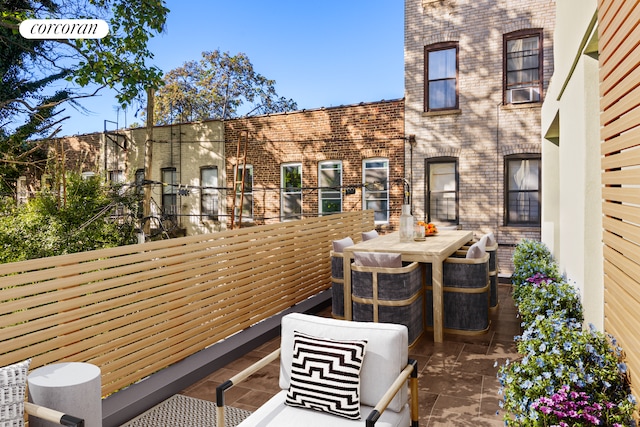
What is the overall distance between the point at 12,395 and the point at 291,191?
1129cm

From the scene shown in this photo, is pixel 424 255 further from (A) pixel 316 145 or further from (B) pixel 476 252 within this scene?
(A) pixel 316 145

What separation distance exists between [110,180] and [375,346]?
58.6 ft

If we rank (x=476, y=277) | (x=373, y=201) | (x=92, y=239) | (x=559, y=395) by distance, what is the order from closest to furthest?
(x=559, y=395), (x=476, y=277), (x=373, y=201), (x=92, y=239)

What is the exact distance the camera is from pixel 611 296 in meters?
2.59

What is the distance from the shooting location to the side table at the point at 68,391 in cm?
260

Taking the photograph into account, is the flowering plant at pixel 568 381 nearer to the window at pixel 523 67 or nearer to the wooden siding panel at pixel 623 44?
the wooden siding panel at pixel 623 44

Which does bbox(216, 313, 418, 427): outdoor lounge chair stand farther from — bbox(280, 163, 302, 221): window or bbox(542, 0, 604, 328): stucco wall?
bbox(280, 163, 302, 221): window

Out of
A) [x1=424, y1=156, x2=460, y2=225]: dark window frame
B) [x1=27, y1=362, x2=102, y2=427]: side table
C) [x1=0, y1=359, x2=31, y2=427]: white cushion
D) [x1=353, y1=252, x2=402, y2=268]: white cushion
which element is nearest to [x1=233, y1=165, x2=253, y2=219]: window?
[x1=424, y1=156, x2=460, y2=225]: dark window frame

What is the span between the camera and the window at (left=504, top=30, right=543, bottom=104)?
10.6m

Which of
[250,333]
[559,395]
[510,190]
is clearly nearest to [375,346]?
[559,395]

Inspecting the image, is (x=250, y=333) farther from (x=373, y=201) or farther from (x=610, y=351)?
(x=373, y=201)

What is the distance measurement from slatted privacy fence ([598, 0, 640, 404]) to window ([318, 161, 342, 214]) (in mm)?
10101

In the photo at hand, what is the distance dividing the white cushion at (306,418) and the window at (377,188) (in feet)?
31.6

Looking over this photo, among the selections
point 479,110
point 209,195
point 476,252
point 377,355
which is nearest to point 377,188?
point 479,110
